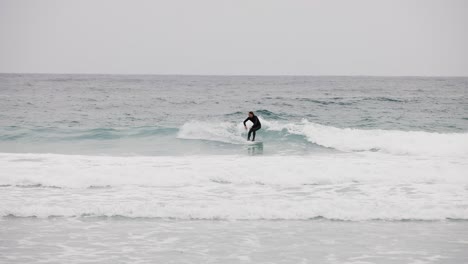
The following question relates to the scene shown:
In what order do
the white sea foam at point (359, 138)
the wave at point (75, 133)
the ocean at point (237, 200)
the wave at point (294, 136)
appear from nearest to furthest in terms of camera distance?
the ocean at point (237, 200) < the white sea foam at point (359, 138) < the wave at point (294, 136) < the wave at point (75, 133)

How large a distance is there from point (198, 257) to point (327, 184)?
577 centimetres

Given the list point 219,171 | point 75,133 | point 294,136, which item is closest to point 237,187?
point 219,171

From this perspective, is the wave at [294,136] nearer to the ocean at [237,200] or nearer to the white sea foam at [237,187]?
the ocean at [237,200]

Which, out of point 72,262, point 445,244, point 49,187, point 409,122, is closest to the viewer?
point 72,262

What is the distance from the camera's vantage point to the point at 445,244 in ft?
25.6

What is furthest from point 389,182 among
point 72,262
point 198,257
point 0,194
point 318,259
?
point 0,194

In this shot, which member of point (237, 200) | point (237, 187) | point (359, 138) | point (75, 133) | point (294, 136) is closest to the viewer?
point (237, 200)

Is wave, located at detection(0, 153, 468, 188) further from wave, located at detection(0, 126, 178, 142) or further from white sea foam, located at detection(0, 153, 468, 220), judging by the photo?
wave, located at detection(0, 126, 178, 142)

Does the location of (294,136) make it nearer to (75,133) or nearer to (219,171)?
(219,171)

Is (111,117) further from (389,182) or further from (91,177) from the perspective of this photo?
(389,182)

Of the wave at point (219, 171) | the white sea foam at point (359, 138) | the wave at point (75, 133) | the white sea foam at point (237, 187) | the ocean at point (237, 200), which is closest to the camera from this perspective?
the ocean at point (237, 200)

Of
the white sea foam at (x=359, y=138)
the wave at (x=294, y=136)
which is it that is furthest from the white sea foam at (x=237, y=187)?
the wave at (x=294, y=136)

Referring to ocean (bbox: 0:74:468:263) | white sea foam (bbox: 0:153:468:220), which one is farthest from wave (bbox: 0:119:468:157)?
white sea foam (bbox: 0:153:468:220)

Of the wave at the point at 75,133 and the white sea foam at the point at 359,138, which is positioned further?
the wave at the point at 75,133
